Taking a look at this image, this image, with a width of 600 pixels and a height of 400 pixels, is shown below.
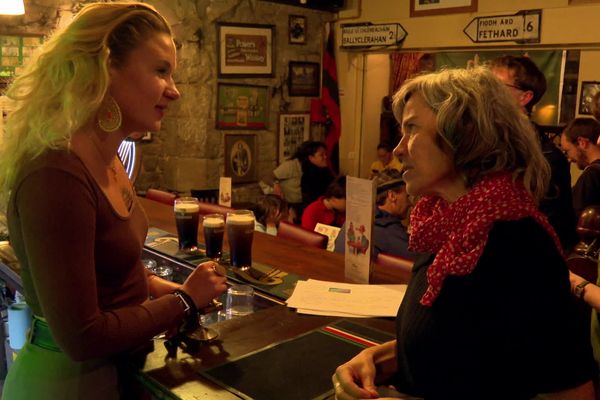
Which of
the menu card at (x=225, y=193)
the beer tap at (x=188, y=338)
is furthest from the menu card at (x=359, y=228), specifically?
the menu card at (x=225, y=193)

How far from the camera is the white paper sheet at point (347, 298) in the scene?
161cm

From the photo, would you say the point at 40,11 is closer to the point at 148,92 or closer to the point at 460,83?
the point at 148,92

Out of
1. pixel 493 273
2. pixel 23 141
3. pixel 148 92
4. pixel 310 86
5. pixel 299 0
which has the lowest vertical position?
pixel 493 273

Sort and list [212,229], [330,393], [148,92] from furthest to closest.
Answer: [212,229]
[148,92]
[330,393]

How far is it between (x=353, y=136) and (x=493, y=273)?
6348 mm

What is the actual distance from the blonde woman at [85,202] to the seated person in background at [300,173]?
5002 millimetres

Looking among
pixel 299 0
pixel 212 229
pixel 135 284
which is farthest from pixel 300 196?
pixel 135 284

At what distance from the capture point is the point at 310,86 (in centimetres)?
694

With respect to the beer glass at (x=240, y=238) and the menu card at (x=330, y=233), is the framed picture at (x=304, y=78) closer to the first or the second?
the menu card at (x=330, y=233)

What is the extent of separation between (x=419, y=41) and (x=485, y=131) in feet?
18.1

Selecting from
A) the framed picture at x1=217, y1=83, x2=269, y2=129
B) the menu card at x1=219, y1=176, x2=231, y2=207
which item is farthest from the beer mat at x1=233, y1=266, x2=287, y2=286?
the framed picture at x1=217, y1=83, x2=269, y2=129

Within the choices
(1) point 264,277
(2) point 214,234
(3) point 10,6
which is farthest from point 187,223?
(3) point 10,6

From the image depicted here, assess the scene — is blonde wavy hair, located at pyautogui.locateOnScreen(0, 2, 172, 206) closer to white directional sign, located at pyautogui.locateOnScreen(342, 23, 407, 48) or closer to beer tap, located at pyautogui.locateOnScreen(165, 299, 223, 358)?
beer tap, located at pyautogui.locateOnScreen(165, 299, 223, 358)

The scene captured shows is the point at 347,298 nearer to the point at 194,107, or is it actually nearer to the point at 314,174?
the point at 194,107
